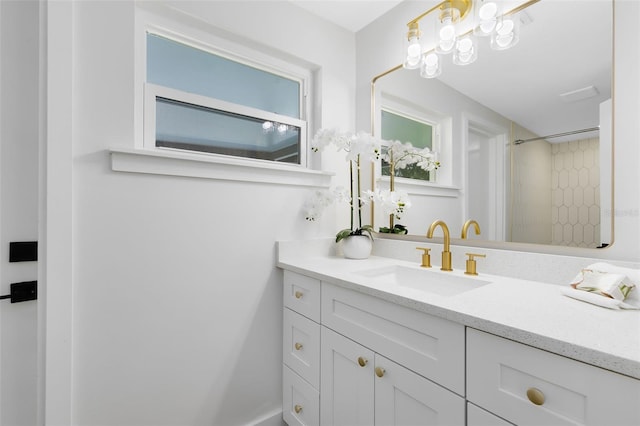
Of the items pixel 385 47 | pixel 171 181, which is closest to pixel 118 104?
pixel 171 181

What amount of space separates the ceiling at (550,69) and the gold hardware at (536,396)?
901mm

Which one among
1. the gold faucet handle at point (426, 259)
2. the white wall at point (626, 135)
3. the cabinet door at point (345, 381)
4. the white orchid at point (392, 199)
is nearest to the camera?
the white wall at point (626, 135)

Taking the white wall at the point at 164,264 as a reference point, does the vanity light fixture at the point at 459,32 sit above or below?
above

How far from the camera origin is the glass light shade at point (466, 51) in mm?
1277

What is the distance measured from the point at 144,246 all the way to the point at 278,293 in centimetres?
65

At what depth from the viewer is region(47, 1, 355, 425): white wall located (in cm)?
104

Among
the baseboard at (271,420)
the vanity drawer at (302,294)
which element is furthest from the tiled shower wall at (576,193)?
the baseboard at (271,420)

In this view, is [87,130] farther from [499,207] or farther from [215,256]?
[499,207]

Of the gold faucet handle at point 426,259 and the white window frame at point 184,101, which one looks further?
the gold faucet handle at point 426,259

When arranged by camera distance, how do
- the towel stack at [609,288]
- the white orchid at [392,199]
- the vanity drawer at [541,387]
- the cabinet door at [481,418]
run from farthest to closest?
the white orchid at [392,199] → the towel stack at [609,288] → the cabinet door at [481,418] → the vanity drawer at [541,387]

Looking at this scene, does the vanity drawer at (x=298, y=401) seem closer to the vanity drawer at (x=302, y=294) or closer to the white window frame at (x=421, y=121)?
the vanity drawer at (x=302, y=294)

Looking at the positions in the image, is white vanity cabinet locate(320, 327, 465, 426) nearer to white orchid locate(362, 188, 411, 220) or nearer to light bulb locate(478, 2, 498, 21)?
white orchid locate(362, 188, 411, 220)

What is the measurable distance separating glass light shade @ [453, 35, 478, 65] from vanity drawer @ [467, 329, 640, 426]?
1169mm

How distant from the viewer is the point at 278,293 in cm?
149
